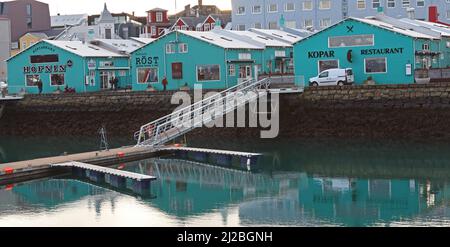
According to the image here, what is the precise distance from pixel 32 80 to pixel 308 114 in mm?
24836

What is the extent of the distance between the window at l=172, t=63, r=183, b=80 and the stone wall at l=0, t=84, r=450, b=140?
4.35 metres

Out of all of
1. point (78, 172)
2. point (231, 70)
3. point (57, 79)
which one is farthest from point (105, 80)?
point (78, 172)

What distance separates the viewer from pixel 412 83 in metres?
44.7

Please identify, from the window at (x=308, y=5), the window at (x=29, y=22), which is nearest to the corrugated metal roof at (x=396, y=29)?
the window at (x=308, y=5)

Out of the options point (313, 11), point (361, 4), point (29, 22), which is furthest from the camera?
point (29, 22)

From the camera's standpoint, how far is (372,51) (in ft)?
156

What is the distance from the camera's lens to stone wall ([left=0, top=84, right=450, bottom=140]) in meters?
42.0

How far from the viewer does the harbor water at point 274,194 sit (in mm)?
24391

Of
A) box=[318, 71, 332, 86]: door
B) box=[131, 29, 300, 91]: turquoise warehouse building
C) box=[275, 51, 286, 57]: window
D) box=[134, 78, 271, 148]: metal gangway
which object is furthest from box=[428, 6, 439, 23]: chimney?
box=[134, 78, 271, 148]: metal gangway

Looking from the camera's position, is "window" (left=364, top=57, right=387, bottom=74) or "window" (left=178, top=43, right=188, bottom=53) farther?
"window" (left=178, top=43, right=188, bottom=53)

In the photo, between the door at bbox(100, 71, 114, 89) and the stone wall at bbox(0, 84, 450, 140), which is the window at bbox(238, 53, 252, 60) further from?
the door at bbox(100, 71, 114, 89)

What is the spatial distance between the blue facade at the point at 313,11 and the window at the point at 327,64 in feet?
79.1

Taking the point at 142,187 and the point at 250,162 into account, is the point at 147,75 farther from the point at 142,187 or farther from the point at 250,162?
the point at 142,187
